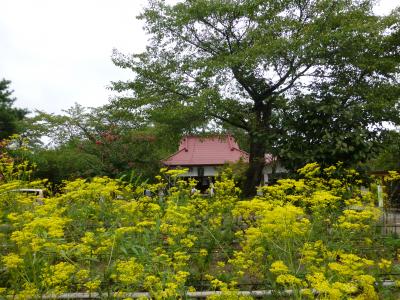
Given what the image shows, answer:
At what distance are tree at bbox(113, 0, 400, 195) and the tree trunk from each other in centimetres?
3

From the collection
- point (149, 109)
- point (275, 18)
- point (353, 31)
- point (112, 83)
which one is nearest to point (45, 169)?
point (112, 83)

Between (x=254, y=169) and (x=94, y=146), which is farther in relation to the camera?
(x=94, y=146)

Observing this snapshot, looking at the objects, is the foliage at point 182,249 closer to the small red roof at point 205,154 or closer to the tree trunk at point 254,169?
the tree trunk at point 254,169

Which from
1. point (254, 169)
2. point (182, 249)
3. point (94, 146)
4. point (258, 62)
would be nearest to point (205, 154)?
point (94, 146)

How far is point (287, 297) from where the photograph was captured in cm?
243

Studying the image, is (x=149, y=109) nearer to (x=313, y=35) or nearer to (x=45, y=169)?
(x=313, y=35)

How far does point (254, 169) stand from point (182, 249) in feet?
25.1

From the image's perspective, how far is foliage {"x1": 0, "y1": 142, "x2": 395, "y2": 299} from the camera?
83.0 inches

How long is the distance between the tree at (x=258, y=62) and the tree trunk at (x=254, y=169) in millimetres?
28

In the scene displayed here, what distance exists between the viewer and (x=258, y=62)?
27.5 feet

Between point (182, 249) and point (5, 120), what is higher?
point (5, 120)

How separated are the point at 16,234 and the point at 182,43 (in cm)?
820

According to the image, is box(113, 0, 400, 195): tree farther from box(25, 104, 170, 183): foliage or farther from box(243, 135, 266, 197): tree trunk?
box(25, 104, 170, 183): foliage

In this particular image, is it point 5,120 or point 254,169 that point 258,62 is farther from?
point 5,120
